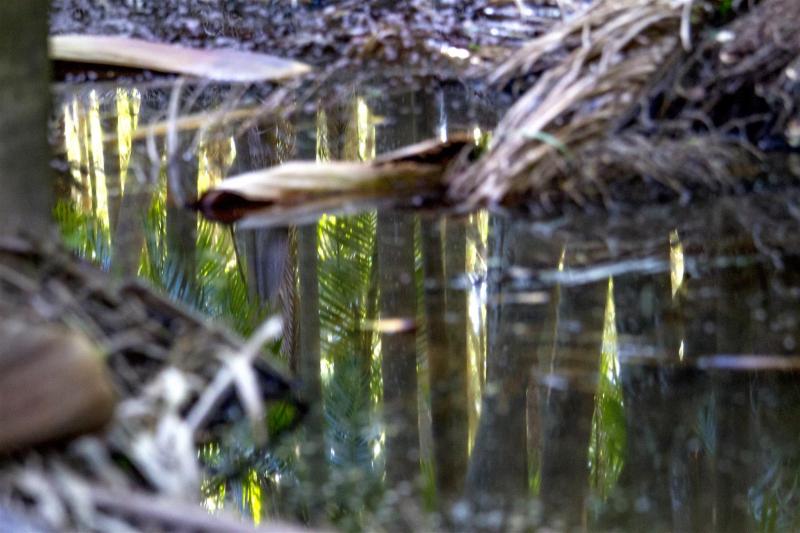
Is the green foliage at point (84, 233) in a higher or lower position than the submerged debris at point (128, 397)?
lower

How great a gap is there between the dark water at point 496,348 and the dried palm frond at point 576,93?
23cm

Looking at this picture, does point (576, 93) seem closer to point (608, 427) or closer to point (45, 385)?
point (608, 427)

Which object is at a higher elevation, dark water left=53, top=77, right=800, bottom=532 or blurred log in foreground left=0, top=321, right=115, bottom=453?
blurred log in foreground left=0, top=321, right=115, bottom=453

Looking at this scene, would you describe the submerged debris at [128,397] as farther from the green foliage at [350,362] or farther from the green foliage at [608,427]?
the green foliage at [608,427]

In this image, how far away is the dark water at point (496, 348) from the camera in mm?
2076

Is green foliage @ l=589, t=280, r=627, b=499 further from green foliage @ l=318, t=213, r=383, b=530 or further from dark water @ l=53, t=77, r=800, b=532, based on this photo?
green foliage @ l=318, t=213, r=383, b=530

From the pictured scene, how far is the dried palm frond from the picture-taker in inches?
146

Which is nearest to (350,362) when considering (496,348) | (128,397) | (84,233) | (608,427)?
(496,348)

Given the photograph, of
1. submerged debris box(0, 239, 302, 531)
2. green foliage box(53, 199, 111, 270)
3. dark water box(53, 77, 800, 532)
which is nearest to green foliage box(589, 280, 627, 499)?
dark water box(53, 77, 800, 532)

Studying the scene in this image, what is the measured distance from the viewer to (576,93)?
3947 millimetres

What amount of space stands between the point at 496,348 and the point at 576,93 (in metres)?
1.52

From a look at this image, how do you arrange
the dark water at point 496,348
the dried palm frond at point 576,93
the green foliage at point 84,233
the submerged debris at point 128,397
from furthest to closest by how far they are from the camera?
1. the dried palm frond at point 576,93
2. the green foliage at point 84,233
3. the dark water at point 496,348
4. the submerged debris at point 128,397

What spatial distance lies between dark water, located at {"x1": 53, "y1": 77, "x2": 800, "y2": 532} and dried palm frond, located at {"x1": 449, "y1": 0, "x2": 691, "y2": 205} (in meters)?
0.23

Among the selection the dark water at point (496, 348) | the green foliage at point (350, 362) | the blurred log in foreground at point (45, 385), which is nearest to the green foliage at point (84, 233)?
the dark water at point (496, 348)
